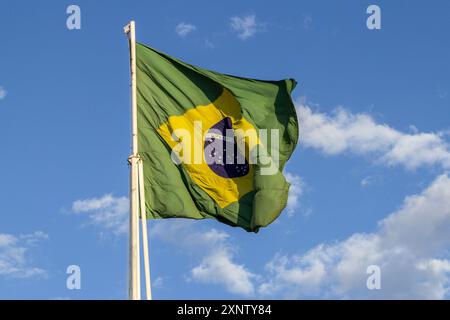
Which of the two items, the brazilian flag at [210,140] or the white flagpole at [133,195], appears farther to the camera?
the brazilian flag at [210,140]

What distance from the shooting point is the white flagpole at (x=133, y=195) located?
1088 inches

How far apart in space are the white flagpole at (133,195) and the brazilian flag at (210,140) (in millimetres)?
792

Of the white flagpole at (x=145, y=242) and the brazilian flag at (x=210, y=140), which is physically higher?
the brazilian flag at (x=210, y=140)

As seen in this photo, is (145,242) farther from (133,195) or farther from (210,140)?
(210,140)

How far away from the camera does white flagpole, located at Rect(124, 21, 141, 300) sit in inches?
1088

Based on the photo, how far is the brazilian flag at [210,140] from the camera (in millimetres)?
30906

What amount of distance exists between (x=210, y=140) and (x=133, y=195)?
3917 millimetres

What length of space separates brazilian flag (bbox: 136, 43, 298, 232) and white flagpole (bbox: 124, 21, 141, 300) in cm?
79

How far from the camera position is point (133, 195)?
29234 millimetres

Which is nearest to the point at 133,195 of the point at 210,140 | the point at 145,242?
the point at 145,242
